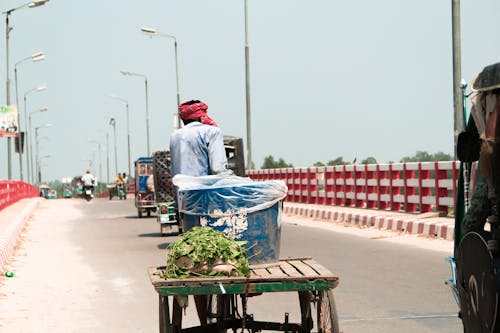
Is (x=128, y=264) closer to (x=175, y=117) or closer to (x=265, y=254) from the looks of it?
(x=265, y=254)

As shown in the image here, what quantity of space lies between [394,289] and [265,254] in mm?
4708

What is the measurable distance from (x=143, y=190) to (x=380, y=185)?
339 inches

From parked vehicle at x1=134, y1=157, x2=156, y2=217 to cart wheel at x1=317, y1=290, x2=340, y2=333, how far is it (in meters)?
23.7

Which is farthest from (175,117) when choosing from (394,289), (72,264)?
(394,289)

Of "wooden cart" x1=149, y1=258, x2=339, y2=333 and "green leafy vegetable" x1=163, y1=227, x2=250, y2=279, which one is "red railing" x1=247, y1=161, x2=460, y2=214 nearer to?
"wooden cart" x1=149, y1=258, x2=339, y2=333

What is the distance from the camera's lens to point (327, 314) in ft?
19.0

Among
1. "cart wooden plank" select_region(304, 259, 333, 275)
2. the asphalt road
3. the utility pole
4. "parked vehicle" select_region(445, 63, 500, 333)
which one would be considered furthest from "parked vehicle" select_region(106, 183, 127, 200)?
"parked vehicle" select_region(445, 63, 500, 333)

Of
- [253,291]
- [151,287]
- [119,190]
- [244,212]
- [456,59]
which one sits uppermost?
[456,59]

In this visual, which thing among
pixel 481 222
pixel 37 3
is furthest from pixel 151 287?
pixel 37 3

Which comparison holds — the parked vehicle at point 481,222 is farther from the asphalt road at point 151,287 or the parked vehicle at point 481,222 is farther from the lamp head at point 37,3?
the lamp head at point 37,3

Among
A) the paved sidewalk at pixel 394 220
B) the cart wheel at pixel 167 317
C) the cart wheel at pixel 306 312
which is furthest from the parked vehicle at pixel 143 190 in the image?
the cart wheel at pixel 167 317

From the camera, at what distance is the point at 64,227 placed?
25891 mm

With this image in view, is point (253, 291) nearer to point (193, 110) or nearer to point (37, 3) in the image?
point (193, 110)

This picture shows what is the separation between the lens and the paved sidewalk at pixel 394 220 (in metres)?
18.4
